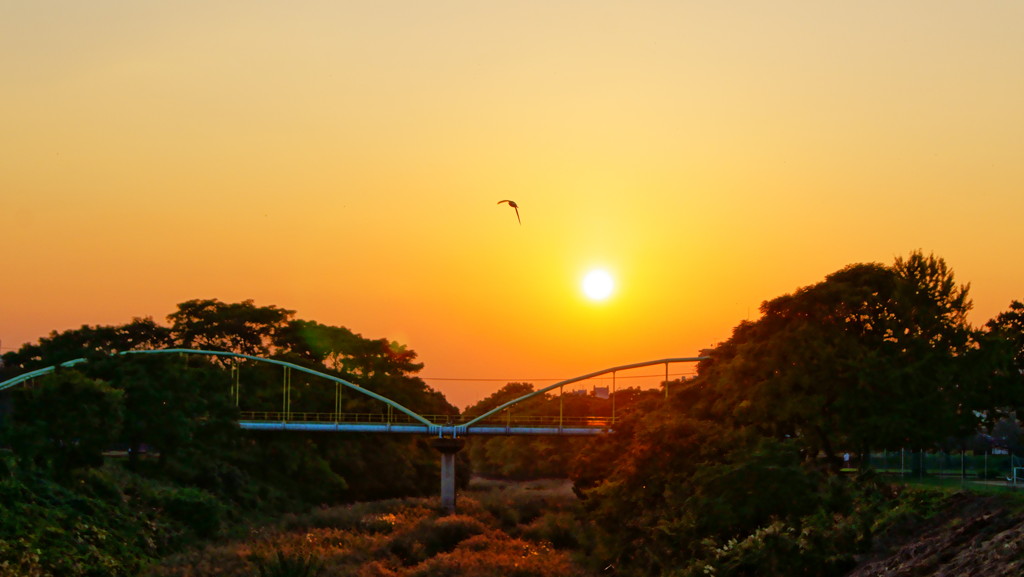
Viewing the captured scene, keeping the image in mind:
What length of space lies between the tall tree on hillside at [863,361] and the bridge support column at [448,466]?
5084 cm

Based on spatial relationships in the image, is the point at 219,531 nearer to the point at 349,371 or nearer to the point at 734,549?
the point at 734,549

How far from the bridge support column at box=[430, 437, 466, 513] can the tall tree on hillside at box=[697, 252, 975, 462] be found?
2001 inches

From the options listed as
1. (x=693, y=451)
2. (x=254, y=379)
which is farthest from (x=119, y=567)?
(x=254, y=379)

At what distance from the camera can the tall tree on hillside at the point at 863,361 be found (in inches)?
1841

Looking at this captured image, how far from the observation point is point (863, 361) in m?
47.5

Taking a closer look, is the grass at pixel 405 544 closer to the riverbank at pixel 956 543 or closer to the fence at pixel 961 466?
the fence at pixel 961 466

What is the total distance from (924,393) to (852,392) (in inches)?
109

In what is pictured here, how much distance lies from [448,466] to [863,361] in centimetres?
5781

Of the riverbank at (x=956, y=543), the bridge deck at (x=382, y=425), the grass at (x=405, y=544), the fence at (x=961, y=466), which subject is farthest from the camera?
the bridge deck at (x=382, y=425)

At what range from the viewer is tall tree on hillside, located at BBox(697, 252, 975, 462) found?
4675cm

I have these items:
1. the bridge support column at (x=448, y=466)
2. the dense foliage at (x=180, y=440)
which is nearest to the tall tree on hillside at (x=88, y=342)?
the dense foliage at (x=180, y=440)

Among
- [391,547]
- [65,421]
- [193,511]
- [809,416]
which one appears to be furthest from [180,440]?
[809,416]

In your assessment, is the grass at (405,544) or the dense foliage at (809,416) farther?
the grass at (405,544)

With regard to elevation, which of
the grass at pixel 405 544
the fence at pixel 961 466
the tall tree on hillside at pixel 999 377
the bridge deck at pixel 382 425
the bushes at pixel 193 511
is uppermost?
the tall tree on hillside at pixel 999 377
